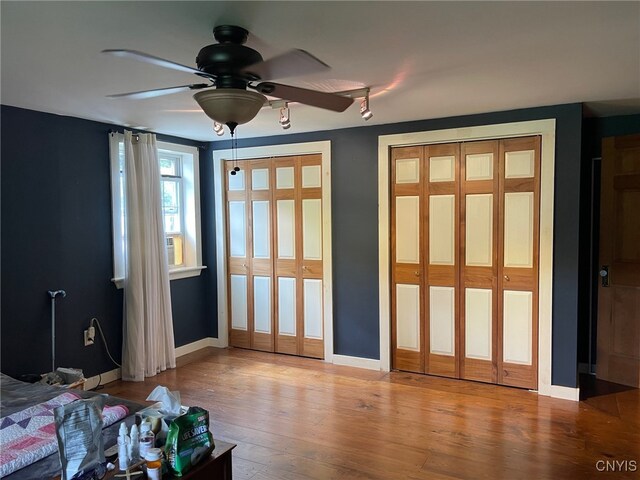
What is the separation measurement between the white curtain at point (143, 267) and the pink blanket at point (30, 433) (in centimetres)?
181

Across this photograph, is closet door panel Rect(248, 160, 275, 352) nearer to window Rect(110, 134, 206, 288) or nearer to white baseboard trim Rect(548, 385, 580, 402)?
window Rect(110, 134, 206, 288)

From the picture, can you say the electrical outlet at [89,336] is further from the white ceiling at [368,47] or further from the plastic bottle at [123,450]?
the plastic bottle at [123,450]

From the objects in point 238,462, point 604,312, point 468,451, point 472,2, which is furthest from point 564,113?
point 238,462

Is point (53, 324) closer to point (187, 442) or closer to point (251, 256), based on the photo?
→ point (251, 256)

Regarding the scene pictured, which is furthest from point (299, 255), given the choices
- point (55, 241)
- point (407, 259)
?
point (55, 241)

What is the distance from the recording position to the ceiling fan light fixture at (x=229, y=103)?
185 centimetres

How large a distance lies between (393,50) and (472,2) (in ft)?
1.86

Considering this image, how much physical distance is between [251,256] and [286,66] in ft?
11.5

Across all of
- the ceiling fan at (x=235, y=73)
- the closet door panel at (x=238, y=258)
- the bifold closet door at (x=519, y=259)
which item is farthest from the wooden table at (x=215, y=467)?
the closet door panel at (x=238, y=258)

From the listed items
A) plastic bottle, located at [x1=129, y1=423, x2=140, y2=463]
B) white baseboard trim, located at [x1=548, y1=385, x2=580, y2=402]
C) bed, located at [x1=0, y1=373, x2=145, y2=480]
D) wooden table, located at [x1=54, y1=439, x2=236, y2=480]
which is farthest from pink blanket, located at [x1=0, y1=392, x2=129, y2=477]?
white baseboard trim, located at [x1=548, y1=385, x2=580, y2=402]

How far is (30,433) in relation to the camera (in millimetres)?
2025

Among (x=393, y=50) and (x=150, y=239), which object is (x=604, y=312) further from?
(x=150, y=239)

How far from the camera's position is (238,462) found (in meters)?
2.82

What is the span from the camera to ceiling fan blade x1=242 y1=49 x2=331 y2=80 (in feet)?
5.61
